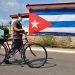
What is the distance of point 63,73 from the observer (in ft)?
31.0

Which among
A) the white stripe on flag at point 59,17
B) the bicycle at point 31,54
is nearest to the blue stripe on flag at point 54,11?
the white stripe on flag at point 59,17

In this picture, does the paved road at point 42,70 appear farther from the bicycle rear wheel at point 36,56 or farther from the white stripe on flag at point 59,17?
the white stripe on flag at point 59,17

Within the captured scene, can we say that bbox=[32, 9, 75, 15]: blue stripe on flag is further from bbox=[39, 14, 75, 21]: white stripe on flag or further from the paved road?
the paved road

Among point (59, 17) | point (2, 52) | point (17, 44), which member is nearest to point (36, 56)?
point (17, 44)

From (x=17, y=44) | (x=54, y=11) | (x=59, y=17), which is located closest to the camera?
(x=17, y=44)

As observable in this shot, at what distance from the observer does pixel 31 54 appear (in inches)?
416

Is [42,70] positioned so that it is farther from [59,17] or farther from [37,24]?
[37,24]

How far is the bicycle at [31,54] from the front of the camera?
405 inches

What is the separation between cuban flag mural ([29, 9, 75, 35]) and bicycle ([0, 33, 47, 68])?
9334mm

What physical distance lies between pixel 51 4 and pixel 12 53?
988cm

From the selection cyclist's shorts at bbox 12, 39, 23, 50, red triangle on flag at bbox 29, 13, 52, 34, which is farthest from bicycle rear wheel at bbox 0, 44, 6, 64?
red triangle on flag at bbox 29, 13, 52, 34

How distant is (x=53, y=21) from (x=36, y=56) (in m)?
9.64

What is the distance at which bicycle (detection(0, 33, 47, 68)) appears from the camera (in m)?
10.3

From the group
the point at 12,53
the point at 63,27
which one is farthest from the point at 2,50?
the point at 63,27
